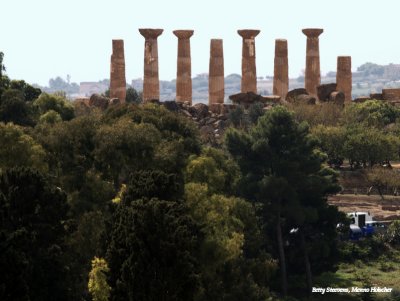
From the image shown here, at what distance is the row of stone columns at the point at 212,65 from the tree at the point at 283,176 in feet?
89.3

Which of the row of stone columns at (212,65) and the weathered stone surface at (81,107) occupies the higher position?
the row of stone columns at (212,65)

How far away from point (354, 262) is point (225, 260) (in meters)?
16.3

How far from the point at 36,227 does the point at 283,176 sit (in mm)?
20381

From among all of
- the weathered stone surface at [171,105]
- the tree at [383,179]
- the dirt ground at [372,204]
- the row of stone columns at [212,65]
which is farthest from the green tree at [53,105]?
the row of stone columns at [212,65]

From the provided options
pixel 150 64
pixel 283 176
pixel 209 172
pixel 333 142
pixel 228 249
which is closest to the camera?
pixel 228 249

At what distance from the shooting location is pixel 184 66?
9081cm

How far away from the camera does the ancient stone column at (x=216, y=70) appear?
90.8m

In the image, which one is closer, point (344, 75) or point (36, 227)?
point (36, 227)

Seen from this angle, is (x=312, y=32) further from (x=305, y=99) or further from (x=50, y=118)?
(x=50, y=118)

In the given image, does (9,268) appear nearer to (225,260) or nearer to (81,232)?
(81,232)

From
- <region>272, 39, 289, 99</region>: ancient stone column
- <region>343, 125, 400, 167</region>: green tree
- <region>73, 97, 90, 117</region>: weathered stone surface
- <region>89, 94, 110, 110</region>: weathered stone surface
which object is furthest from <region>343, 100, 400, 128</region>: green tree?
<region>73, 97, 90, 117</region>: weathered stone surface

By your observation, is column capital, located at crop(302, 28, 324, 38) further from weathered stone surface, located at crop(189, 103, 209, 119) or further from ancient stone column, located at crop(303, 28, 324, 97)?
weathered stone surface, located at crop(189, 103, 209, 119)

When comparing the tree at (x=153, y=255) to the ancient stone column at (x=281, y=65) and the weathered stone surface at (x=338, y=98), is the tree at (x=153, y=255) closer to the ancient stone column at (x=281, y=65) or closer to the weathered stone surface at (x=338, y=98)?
the weathered stone surface at (x=338, y=98)

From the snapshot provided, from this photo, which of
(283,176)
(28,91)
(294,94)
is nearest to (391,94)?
(294,94)
